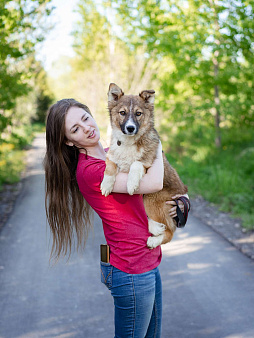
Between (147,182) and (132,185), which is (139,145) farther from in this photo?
(132,185)

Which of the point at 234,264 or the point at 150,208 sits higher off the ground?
the point at 150,208

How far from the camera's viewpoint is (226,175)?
923 centimetres

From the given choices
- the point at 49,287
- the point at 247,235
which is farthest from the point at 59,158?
the point at 247,235

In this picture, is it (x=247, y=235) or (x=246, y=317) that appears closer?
(x=246, y=317)

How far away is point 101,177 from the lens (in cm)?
232

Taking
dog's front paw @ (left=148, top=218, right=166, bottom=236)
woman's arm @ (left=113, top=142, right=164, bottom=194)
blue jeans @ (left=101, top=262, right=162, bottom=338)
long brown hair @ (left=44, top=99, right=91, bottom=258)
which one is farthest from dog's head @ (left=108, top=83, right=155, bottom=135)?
blue jeans @ (left=101, top=262, right=162, bottom=338)

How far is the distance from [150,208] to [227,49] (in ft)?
27.6

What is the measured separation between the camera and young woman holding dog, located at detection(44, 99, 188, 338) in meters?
2.23

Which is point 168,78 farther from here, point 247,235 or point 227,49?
point 247,235

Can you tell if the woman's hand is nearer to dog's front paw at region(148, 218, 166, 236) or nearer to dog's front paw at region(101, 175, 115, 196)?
dog's front paw at region(148, 218, 166, 236)

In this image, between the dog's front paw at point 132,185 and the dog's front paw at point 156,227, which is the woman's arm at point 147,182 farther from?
the dog's front paw at point 156,227

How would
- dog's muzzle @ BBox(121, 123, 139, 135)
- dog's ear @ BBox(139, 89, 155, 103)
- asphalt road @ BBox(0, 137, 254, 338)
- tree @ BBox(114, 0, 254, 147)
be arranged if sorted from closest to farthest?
dog's muzzle @ BBox(121, 123, 139, 135) < dog's ear @ BBox(139, 89, 155, 103) < asphalt road @ BBox(0, 137, 254, 338) < tree @ BBox(114, 0, 254, 147)

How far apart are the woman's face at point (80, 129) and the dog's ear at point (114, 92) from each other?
400mm

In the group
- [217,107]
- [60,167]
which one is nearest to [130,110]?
[60,167]
